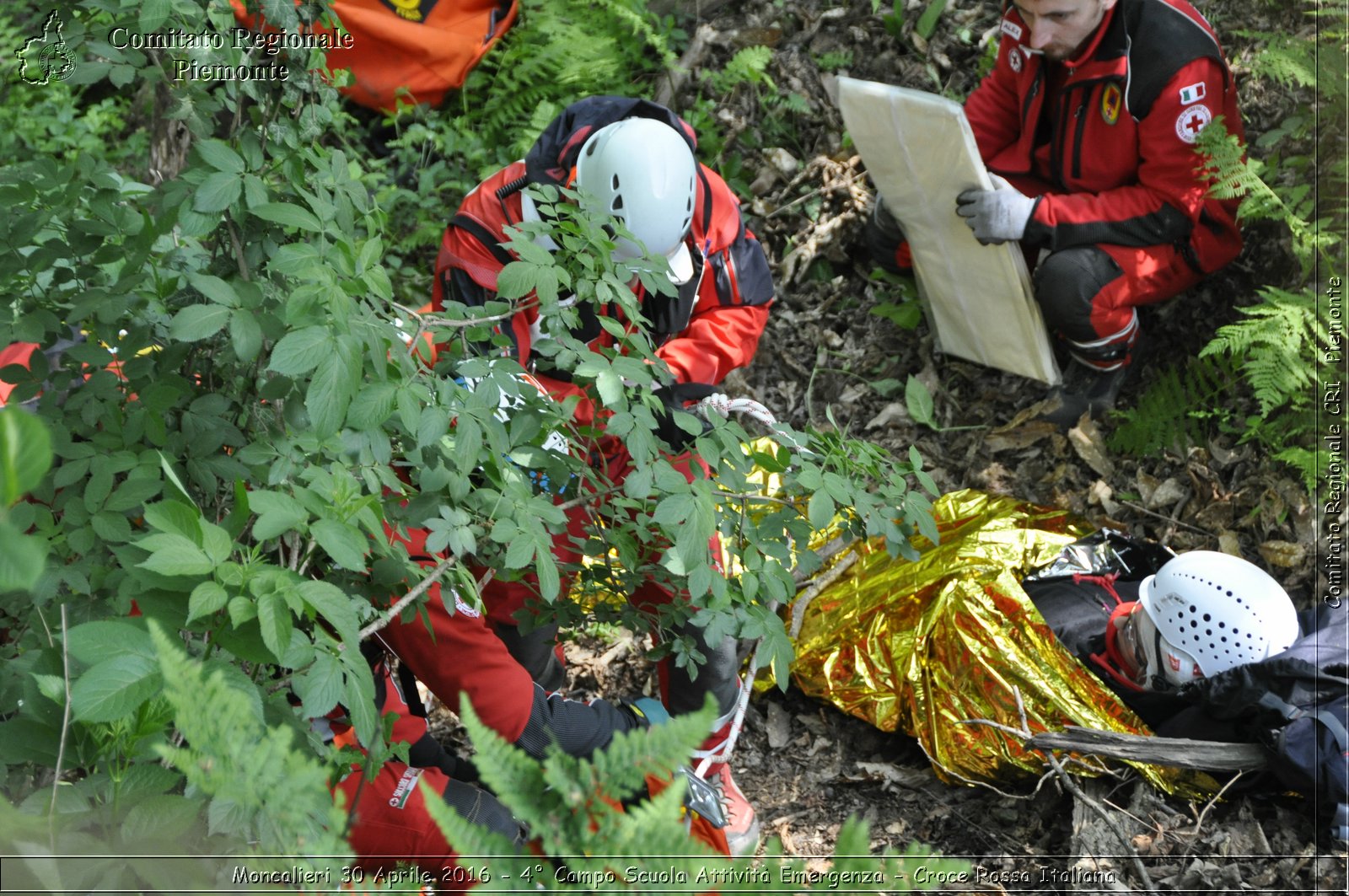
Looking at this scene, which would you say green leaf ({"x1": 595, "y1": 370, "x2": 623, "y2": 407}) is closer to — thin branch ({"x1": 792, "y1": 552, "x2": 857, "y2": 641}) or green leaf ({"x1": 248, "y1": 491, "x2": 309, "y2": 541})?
green leaf ({"x1": 248, "y1": 491, "x2": 309, "y2": 541})

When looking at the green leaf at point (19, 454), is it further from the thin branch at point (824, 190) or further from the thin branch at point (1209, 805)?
the thin branch at point (824, 190)

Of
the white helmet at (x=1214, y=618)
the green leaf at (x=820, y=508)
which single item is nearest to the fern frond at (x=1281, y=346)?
the white helmet at (x=1214, y=618)

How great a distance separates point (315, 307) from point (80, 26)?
0.59 meters

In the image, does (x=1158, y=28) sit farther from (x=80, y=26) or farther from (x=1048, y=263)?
(x=80, y=26)

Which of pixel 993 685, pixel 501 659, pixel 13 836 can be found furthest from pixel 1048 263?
pixel 13 836

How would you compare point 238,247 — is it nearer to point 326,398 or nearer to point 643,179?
point 326,398

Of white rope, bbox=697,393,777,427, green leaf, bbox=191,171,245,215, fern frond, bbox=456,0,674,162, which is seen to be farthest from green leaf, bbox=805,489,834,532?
fern frond, bbox=456,0,674,162

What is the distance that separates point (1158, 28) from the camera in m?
3.19

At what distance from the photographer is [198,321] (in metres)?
1.34

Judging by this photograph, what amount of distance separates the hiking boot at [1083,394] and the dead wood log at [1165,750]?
1343 millimetres

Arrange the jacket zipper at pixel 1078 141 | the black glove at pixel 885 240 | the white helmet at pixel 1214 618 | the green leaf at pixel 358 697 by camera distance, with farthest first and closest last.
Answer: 1. the black glove at pixel 885 240
2. the jacket zipper at pixel 1078 141
3. the white helmet at pixel 1214 618
4. the green leaf at pixel 358 697

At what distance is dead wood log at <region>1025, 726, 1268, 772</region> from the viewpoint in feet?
7.95

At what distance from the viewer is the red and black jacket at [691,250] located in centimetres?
327

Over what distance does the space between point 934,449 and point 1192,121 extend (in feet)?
4.51
